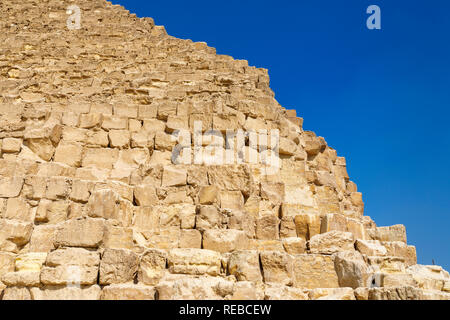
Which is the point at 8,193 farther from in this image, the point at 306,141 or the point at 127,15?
the point at 127,15

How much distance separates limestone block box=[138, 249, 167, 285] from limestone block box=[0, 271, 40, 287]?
1.21 meters

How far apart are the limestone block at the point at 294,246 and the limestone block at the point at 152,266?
6.45ft

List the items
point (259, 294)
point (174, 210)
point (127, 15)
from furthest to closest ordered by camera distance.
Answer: point (127, 15)
point (174, 210)
point (259, 294)

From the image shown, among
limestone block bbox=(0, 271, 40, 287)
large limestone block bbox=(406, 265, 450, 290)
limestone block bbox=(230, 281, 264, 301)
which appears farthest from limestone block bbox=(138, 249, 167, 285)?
large limestone block bbox=(406, 265, 450, 290)

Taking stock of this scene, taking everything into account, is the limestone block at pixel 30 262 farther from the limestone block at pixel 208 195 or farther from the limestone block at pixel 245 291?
the limestone block at pixel 245 291

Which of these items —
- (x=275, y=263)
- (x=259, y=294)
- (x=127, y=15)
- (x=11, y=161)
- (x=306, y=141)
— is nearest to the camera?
(x=259, y=294)

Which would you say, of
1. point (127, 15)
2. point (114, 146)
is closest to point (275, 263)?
point (114, 146)

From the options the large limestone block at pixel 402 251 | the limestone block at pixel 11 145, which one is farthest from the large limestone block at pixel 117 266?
the large limestone block at pixel 402 251

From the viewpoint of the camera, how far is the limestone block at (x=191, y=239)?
5.69 meters

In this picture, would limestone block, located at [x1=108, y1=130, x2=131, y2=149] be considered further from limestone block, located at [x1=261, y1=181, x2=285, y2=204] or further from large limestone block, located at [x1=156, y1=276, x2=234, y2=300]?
large limestone block, located at [x1=156, y1=276, x2=234, y2=300]

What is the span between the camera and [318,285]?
534cm

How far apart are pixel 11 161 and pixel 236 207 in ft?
13.1

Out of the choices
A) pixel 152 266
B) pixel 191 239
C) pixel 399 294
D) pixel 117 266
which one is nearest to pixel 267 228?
pixel 191 239

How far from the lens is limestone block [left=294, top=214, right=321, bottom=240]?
21.4 ft
